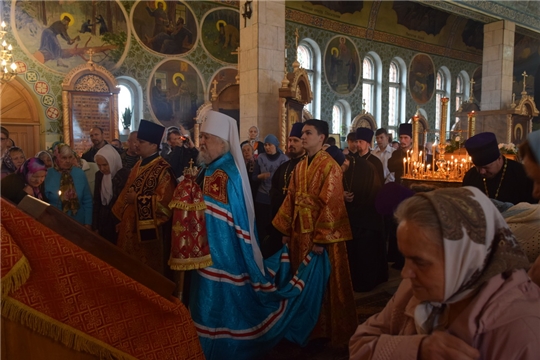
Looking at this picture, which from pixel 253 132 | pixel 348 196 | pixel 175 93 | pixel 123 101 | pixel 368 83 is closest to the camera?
pixel 348 196

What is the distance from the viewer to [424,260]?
107 centimetres

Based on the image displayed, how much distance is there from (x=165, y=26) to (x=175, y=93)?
203cm

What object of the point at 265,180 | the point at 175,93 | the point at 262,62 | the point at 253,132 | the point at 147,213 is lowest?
the point at 147,213

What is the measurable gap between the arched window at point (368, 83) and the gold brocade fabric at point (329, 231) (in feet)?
49.4

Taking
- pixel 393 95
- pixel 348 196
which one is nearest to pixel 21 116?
pixel 348 196

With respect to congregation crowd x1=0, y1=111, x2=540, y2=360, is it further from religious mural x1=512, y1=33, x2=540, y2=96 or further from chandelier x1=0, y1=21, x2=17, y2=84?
religious mural x1=512, y1=33, x2=540, y2=96

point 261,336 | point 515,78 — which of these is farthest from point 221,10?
point 515,78

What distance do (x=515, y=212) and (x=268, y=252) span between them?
3067 mm

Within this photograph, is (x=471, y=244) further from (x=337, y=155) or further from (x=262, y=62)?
(x=262, y=62)

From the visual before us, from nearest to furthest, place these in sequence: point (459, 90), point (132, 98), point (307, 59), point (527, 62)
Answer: point (132, 98)
point (307, 59)
point (527, 62)
point (459, 90)

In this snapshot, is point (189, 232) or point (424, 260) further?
point (189, 232)

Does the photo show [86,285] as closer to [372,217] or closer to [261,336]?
[261,336]

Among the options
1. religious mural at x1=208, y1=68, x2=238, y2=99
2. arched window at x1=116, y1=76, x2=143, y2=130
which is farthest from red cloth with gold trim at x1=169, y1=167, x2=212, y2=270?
religious mural at x1=208, y1=68, x2=238, y2=99

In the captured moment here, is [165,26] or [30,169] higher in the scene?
[165,26]
